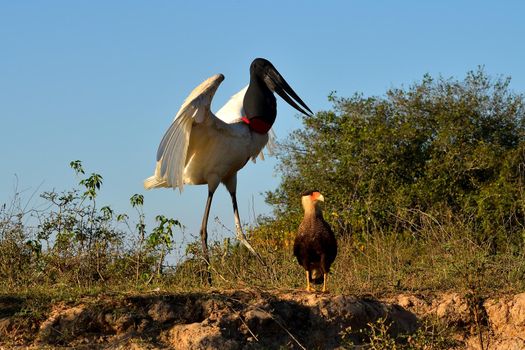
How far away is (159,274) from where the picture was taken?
7.21m

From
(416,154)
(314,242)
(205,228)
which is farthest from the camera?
(416,154)

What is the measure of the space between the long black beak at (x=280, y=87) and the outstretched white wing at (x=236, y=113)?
39 cm

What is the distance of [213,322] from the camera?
5.61m

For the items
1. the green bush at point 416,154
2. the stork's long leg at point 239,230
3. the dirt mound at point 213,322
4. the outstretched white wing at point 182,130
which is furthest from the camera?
the green bush at point 416,154

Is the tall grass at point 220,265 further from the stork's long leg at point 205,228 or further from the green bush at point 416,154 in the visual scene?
the green bush at point 416,154

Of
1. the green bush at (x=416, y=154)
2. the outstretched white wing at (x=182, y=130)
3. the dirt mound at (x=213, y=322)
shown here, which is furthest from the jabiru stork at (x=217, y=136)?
the green bush at (x=416, y=154)

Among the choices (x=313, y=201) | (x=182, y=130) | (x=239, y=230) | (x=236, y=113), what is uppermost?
(x=236, y=113)

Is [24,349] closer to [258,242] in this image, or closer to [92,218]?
[92,218]

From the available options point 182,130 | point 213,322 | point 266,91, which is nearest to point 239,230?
point 182,130

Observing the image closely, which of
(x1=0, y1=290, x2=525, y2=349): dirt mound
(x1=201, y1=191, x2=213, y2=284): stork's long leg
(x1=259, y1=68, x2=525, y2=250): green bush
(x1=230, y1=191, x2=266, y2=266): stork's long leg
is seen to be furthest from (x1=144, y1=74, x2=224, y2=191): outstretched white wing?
(x1=259, y1=68, x2=525, y2=250): green bush

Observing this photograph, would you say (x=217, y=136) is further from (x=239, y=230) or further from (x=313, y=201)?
(x=313, y=201)

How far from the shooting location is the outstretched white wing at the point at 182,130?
7602mm

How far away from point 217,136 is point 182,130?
439mm

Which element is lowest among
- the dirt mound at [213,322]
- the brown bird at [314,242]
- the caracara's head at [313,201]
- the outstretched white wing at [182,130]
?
the dirt mound at [213,322]
